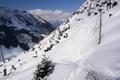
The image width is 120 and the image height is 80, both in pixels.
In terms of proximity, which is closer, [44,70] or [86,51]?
[44,70]

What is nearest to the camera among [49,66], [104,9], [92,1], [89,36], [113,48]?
[49,66]

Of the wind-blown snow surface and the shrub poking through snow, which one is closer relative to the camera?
the wind-blown snow surface

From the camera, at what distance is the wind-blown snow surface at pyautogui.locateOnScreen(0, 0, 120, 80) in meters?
24.3

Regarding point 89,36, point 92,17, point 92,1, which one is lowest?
point 89,36

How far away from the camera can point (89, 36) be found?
47281 millimetres

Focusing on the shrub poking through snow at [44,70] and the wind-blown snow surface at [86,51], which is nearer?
the wind-blown snow surface at [86,51]

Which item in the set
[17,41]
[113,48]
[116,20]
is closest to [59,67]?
[113,48]

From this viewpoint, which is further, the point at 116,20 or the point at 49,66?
the point at 116,20

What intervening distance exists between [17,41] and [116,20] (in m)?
127

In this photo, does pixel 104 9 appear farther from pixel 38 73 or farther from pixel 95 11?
pixel 38 73

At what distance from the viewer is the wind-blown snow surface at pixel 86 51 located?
2433 cm

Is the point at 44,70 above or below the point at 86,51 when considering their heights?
below

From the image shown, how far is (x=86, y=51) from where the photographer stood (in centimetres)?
4119

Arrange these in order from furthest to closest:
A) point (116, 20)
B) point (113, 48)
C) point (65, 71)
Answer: point (116, 20), point (113, 48), point (65, 71)
